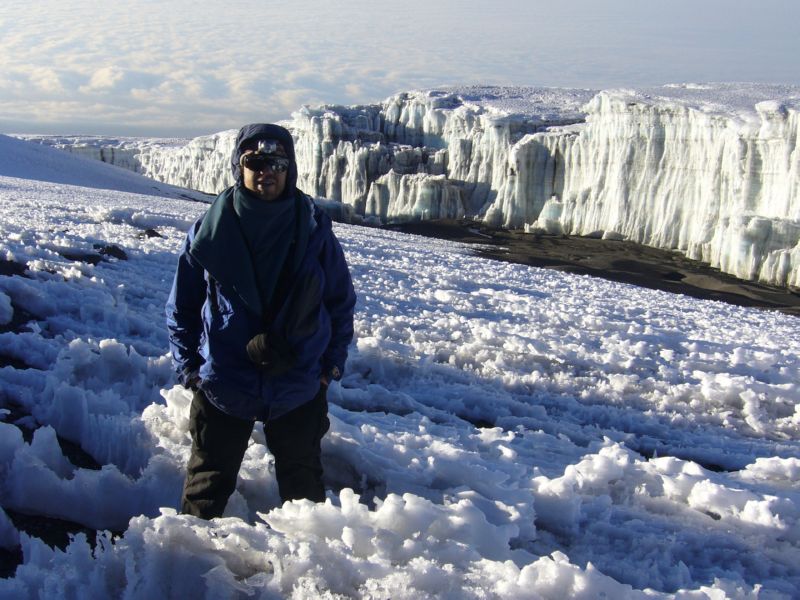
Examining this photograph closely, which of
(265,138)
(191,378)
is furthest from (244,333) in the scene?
(265,138)

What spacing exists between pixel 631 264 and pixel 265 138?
2819cm

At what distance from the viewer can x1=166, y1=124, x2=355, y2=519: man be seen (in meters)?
2.82

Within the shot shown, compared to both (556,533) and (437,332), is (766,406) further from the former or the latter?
(556,533)

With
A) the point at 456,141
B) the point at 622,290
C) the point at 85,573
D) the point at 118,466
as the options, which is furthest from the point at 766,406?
the point at 456,141

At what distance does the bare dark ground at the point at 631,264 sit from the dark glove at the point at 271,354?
847 inches

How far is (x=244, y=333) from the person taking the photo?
2.83 meters

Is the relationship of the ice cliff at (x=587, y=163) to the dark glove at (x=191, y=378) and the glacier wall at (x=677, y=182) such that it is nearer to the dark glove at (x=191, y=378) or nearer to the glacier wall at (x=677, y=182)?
the glacier wall at (x=677, y=182)

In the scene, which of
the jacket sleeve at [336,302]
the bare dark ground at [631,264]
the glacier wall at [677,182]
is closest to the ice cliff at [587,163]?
the glacier wall at [677,182]

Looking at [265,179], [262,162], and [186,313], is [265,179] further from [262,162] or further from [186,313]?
[186,313]

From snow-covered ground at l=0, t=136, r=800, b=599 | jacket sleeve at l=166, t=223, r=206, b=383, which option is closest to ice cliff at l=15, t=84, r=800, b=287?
snow-covered ground at l=0, t=136, r=800, b=599

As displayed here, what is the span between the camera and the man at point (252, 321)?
2822 millimetres

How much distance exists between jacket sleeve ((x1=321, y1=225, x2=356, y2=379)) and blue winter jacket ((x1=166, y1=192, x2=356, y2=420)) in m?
0.01

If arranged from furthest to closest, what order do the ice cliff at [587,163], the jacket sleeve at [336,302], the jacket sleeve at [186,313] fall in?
the ice cliff at [587,163]
the jacket sleeve at [336,302]
the jacket sleeve at [186,313]

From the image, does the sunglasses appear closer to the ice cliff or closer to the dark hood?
the dark hood
